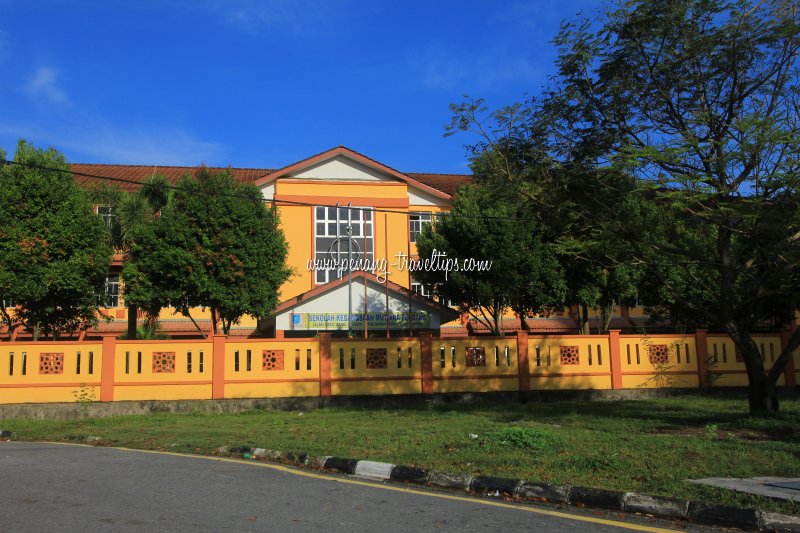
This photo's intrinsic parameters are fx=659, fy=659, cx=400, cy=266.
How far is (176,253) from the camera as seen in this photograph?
20328 mm

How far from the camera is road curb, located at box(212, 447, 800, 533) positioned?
16.8 ft

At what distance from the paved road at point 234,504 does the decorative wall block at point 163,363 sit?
7.18 meters

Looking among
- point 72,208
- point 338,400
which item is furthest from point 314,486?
point 72,208

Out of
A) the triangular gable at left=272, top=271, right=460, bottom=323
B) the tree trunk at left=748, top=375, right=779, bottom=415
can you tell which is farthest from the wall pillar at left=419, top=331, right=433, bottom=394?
the tree trunk at left=748, top=375, right=779, bottom=415

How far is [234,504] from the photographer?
224 inches

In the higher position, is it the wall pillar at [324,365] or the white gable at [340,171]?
the white gable at [340,171]

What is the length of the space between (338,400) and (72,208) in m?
11.0

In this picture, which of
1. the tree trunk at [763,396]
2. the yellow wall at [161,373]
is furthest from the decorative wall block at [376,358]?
the tree trunk at [763,396]

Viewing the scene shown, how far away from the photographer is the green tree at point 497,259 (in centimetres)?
2162

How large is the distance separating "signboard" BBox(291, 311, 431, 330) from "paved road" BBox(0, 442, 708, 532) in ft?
49.3

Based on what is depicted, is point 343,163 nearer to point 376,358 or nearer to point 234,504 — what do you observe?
point 376,358

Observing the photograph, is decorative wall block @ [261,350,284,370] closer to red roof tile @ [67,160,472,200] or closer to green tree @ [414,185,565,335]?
green tree @ [414,185,565,335]

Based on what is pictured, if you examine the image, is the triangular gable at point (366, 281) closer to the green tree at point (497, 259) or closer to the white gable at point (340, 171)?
the green tree at point (497, 259)

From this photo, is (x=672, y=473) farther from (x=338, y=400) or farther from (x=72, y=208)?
(x=72, y=208)
